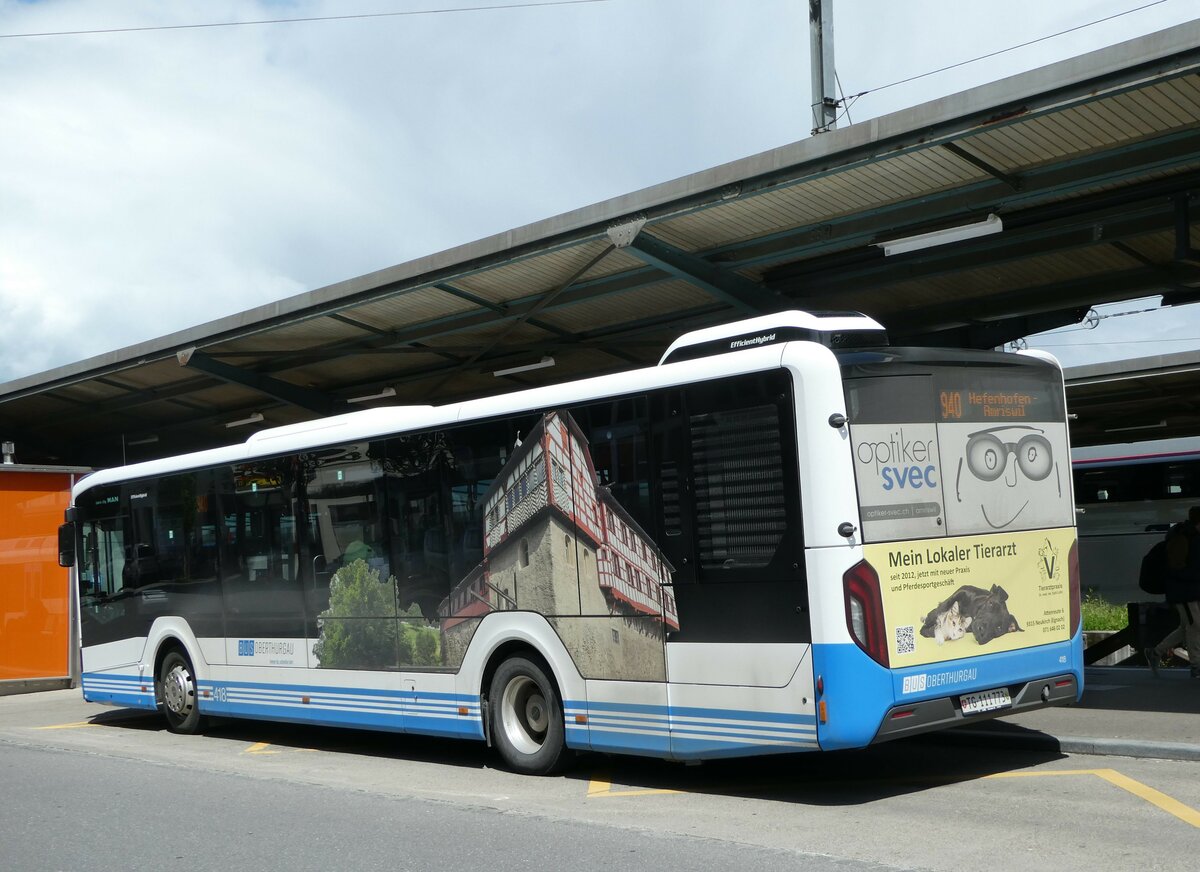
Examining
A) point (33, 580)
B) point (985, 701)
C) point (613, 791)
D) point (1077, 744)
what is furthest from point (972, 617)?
point (33, 580)

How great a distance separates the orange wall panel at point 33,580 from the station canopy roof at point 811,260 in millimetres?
1751

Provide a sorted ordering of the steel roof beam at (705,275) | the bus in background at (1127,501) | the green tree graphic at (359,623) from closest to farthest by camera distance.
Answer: the green tree graphic at (359,623)
the steel roof beam at (705,275)
the bus in background at (1127,501)

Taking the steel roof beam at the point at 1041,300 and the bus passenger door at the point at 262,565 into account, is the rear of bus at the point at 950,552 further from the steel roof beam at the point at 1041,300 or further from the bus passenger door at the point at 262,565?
the bus passenger door at the point at 262,565

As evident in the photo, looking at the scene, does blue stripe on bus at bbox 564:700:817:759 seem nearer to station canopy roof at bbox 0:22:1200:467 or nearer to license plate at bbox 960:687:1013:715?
license plate at bbox 960:687:1013:715

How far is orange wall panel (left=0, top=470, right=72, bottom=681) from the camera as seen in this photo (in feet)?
67.6

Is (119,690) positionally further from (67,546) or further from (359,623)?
(359,623)

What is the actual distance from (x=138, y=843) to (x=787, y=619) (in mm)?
4379

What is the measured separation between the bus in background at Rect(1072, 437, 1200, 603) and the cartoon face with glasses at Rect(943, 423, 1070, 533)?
51.4 feet

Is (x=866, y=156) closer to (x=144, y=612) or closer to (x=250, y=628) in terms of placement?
(x=250, y=628)

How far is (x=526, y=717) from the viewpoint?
10.2m

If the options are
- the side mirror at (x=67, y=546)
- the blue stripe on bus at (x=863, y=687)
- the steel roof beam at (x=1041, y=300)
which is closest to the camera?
the blue stripe on bus at (x=863, y=687)

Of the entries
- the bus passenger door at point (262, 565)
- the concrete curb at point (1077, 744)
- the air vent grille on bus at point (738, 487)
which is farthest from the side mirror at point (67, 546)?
the concrete curb at point (1077, 744)

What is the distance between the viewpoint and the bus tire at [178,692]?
14.1 metres

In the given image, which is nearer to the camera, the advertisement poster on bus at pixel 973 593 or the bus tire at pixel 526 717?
the advertisement poster on bus at pixel 973 593
